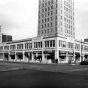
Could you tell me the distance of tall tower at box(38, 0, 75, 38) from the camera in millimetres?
85875

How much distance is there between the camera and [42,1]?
9425cm

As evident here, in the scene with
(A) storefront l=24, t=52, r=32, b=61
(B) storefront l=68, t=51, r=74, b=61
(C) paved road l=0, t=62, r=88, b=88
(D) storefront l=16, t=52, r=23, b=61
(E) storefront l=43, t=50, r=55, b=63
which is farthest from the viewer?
(D) storefront l=16, t=52, r=23, b=61

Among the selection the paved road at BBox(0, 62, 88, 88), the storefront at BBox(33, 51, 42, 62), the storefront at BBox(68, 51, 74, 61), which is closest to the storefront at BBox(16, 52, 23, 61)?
the storefront at BBox(33, 51, 42, 62)

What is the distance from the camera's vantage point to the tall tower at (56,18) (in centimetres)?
8588

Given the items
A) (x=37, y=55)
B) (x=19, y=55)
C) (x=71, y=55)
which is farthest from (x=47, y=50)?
(x=19, y=55)

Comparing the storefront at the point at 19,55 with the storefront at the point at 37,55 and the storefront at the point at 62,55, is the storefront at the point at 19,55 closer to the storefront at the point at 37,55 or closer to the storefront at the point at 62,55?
the storefront at the point at 37,55

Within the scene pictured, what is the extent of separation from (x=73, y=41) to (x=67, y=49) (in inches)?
238

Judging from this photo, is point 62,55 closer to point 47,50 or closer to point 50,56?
point 50,56

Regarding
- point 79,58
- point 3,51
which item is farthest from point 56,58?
point 3,51

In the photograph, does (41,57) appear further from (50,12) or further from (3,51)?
(50,12)

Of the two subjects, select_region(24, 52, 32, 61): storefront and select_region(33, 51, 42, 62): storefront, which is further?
select_region(24, 52, 32, 61): storefront

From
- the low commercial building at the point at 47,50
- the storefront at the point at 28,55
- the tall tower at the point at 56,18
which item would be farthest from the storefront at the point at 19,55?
the tall tower at the point at 56,18

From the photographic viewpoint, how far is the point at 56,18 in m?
85.6

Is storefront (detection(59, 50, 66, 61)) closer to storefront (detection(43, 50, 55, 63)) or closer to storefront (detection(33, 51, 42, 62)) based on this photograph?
storefront (detection(43, 50, 55, 63))
